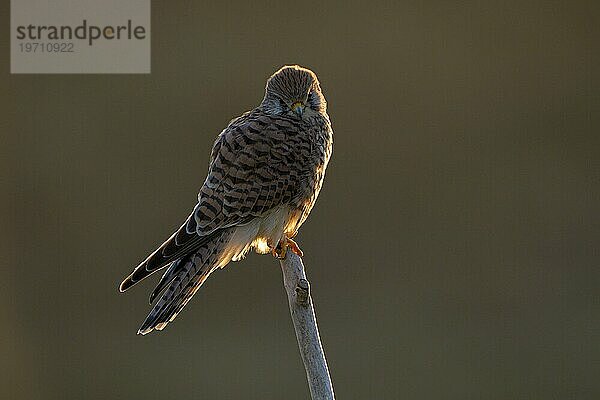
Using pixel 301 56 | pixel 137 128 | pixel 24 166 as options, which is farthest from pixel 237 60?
pixel 24 166

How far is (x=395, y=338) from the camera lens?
6219 mm

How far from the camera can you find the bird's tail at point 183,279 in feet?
8.28

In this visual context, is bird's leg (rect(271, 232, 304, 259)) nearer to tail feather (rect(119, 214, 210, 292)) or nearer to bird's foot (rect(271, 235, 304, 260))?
bird's foot (rect(271, 235, 304, 260))

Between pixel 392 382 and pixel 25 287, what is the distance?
2.10 meters

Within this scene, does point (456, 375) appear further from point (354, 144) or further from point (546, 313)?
point (354, 144)

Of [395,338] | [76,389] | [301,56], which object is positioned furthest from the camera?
[301,56]
